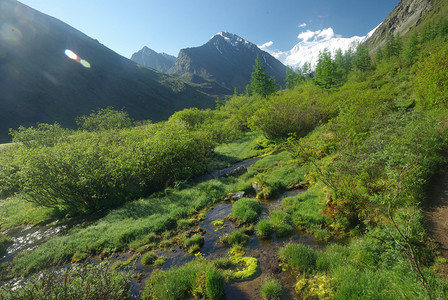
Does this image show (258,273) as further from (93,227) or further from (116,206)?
(116,206)

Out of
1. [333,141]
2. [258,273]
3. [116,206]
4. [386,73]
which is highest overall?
[386,73]

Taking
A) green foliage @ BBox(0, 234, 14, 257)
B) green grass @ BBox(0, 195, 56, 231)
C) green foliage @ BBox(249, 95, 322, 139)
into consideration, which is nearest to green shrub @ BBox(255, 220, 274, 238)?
green foliage @ BBox(0, 234, 14, 257)

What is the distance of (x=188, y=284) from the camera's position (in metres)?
7.23

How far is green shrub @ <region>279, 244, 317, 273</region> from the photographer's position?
7.22 meters

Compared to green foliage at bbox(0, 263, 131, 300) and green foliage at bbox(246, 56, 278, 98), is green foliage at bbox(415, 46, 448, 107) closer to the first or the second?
green foliage at bbox(0, 263, 131, 300)

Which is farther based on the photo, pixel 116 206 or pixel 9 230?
pixel 116 206

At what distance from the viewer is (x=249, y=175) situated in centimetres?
1823

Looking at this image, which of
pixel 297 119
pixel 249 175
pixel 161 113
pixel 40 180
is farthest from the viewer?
pixel 161 113

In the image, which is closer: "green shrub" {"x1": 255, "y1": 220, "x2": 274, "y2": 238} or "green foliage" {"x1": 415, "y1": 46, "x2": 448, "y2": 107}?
"green shrub" {"x1": 255, "y1": 220, "x2": 274, "y2": 238}

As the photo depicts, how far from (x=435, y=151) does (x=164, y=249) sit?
1544 centimetres

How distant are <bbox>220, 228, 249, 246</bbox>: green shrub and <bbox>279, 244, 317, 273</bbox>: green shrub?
2060 mm

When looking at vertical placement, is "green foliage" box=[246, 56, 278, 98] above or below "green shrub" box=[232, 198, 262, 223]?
above

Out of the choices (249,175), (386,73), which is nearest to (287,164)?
(249,175)

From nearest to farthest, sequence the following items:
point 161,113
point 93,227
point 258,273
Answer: point 258,273 → point 93,227 → point 161,113
